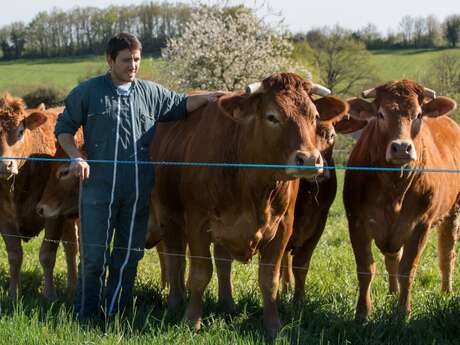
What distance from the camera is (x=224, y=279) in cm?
616

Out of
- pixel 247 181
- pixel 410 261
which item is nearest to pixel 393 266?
pixel 410 261

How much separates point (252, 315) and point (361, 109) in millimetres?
2078

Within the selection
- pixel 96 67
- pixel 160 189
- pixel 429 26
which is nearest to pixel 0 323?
pixel 160 189

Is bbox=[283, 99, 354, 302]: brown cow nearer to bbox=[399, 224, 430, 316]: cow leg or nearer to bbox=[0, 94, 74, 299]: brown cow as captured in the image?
bbox=[399, 224, 430, 316]: cow leg

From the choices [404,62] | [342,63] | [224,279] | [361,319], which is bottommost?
[404,62]

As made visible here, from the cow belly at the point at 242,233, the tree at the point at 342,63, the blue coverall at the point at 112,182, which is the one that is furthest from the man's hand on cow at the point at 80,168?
the tree at the point at 342,63

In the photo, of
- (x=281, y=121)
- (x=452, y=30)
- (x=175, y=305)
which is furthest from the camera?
(x=452, y=30)

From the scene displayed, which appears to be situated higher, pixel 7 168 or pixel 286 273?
pixel 7 168

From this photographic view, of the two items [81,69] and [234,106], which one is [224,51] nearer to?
[81,69]

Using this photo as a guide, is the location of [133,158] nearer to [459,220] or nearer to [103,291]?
[103,291]

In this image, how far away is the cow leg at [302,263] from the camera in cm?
641

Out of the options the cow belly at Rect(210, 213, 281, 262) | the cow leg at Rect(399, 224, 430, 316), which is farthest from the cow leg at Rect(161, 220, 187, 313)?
the cow leg at Rect(399, 224, 430, 316)

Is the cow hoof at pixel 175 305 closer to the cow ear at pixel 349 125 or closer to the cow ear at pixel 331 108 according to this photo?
the cow ear at pixel 331 108

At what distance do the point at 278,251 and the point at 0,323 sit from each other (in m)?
2.25
